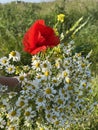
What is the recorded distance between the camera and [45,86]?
1.89m

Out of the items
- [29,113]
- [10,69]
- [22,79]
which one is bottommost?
[29,113]

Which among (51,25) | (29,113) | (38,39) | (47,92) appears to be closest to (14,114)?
(29,113)

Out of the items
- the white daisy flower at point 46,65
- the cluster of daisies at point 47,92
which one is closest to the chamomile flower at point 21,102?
the cluster of daisies at point 47,92

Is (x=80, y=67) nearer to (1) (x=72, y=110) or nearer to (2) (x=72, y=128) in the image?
(1) (x=72, y=110)

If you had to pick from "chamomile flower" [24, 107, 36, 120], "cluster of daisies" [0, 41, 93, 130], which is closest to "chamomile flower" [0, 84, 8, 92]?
"cluster of daisies" [0, 41, 93, 130]

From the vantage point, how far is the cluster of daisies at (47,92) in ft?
6.17

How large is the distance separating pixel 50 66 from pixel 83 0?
276 inches

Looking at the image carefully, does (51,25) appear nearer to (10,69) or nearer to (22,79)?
(10,69)

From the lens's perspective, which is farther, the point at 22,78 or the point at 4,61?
the point at 4,61

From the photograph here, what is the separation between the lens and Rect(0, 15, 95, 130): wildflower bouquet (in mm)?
1874

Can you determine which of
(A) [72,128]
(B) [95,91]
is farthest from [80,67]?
(B) [95,91]

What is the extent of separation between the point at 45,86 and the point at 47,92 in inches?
1.8

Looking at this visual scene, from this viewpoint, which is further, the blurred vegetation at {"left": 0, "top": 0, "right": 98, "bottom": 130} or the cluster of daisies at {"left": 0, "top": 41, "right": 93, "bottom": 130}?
the blurred vegetation at {"left": 0, "top": 0, "right": 98, "bottom": 130}

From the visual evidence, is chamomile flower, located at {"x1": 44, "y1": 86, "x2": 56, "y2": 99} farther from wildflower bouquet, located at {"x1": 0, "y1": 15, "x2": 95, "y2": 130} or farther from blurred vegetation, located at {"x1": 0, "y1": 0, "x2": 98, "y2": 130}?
blurred vegetation, located at {"x1": 0, "y1": 0, "x2": 98, "y2": 130}
